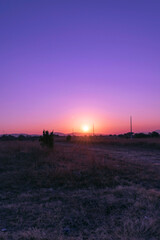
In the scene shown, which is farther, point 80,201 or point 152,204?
point 80,201

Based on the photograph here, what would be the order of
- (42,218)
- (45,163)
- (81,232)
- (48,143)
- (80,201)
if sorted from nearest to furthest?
(81,232) < (42,218) < (80,201) < (45,163) < (48,143)

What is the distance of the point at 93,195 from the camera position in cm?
584

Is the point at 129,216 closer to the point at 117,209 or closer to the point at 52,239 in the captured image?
the point at 117,209

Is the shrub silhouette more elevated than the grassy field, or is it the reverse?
the shrub silhouette

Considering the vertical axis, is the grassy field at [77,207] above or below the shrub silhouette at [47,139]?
below

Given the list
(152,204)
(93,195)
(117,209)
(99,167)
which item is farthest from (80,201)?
(99,167)

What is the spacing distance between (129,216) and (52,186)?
3.39 meters

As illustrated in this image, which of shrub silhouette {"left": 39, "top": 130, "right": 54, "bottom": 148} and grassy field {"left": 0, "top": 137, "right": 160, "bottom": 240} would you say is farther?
shrub silhouette {"left": 39, "top": 130, "right": 54, "bottom": 148}

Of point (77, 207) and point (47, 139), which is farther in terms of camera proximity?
point (47, 139)

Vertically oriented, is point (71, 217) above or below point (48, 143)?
below

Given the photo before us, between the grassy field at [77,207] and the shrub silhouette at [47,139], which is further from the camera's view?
the shrub silhouette at [47,139]

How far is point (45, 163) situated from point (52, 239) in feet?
25.6

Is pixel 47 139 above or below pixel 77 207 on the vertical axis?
above

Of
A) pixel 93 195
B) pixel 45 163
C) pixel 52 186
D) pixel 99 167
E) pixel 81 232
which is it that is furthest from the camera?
pixel 45 163
